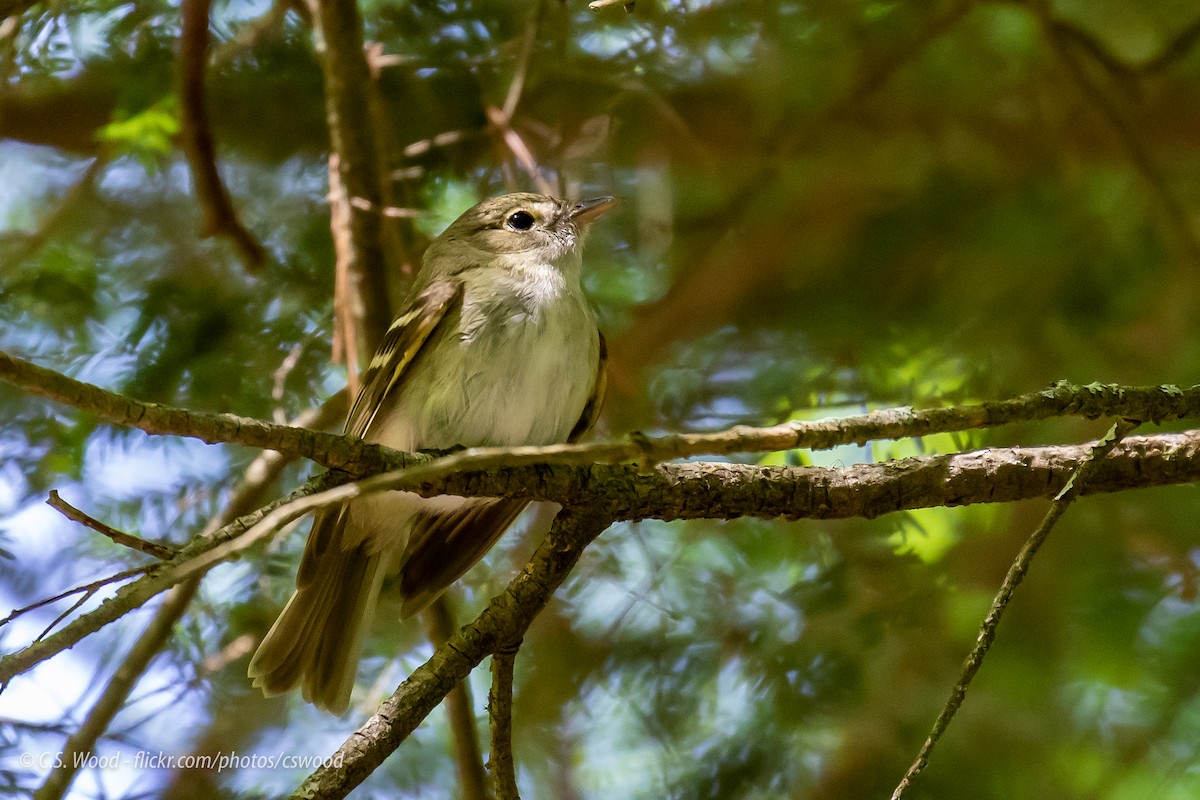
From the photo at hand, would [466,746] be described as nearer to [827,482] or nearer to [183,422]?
[827,482]

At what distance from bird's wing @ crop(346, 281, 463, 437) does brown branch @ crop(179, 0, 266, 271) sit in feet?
2.64

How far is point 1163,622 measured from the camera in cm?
375

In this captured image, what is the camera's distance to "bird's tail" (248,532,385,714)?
3428mm

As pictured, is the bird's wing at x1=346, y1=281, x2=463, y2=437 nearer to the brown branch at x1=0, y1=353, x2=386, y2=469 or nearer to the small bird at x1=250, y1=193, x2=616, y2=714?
the small bird at x1=250, y1=193, x2=616, y2=714

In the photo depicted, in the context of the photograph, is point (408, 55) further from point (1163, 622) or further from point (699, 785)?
point (1163, 622)

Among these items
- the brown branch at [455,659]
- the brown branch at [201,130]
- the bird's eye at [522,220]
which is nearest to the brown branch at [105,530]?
the brown branch at [455,659]

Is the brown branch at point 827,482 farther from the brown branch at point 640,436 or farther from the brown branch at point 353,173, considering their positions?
the brown branch at point 353,173

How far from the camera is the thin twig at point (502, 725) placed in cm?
240

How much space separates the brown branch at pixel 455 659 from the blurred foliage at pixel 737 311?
4.52 ft

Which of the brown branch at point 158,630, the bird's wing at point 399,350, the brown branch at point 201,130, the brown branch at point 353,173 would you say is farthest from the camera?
the brown branch at point 353,173

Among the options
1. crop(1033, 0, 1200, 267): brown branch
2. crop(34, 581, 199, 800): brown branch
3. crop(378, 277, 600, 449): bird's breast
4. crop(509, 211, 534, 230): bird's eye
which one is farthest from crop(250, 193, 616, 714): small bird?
crop(1033, 0, 1200, 267): brown branch

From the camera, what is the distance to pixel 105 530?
1972mm

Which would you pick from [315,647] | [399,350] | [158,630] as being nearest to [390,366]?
[399,350]

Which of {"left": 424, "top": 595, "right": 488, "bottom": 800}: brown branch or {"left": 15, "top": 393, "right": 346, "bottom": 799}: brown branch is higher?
{"left": 15, "top": 393, "right": 346, "bottom": 799}: brown branch
